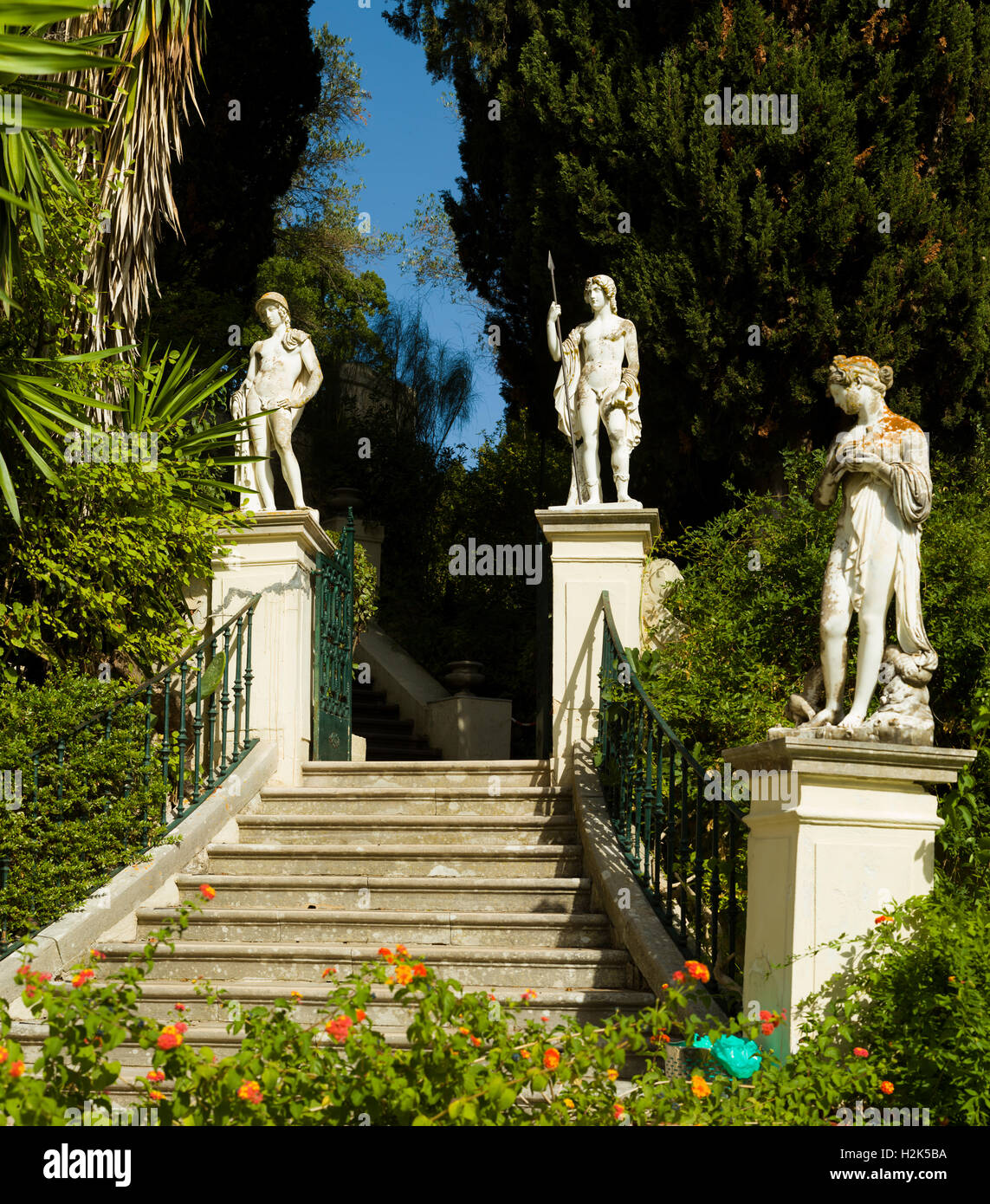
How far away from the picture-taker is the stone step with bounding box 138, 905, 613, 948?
5703 millimetres

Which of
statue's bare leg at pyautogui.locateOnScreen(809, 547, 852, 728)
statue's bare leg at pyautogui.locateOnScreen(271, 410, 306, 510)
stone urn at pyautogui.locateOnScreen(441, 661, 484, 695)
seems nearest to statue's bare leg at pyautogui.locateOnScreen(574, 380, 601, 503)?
statue's bare leg at pyautogui.locateOnScreen(271, 410, 306, 510)

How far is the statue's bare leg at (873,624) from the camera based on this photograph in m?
4.41

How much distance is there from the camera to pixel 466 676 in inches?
485

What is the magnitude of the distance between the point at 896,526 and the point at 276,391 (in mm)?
4740

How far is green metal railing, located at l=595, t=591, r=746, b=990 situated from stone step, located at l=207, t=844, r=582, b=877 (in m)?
0.41

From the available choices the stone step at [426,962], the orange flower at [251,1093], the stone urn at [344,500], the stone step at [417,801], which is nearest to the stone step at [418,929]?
the stone step at [426,962]

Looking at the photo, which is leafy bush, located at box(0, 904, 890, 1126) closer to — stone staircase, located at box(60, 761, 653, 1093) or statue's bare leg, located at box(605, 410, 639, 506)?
stone staircase, located at box(60, 761, 653, 1093)

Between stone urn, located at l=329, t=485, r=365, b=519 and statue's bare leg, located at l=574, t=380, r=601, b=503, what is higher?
stone urn, located at l=329, t=485, r=365, b=519

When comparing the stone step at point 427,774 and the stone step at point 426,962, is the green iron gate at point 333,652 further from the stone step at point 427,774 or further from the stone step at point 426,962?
the stone step at point 426,962

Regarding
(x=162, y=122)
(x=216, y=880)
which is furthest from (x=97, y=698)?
(x=162, y=122)

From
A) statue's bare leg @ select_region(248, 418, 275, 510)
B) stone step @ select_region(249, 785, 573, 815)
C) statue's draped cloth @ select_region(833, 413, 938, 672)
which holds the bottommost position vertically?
stone step @ select_region(249, 785, 573, 815)

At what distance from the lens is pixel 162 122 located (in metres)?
7.48
